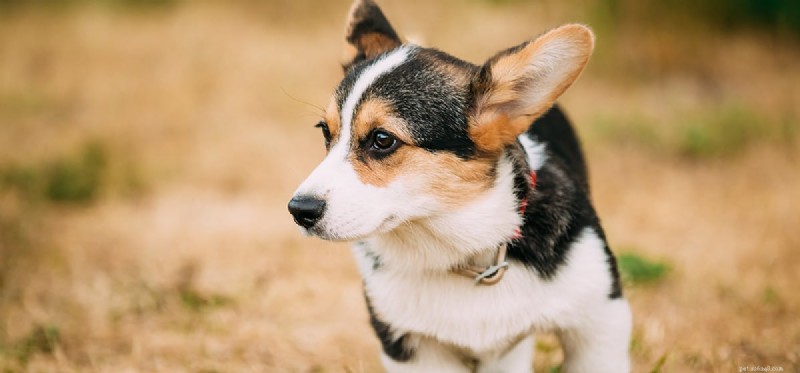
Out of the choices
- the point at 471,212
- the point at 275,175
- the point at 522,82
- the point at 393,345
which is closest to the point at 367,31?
the point at 522,82

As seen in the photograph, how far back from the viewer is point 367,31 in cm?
377

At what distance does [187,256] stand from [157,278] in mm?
469

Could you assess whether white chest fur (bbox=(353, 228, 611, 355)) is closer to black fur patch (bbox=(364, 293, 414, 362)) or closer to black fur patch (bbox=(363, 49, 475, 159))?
black fur patch (bbox=(364, 293, 414, 362))

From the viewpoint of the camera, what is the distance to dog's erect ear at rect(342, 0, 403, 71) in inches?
147

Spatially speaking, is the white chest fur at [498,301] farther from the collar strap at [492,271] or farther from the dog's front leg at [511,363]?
the dog's front leg at [511,363]

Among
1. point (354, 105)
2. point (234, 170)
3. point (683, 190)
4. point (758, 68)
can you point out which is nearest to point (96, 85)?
point (234, 170)

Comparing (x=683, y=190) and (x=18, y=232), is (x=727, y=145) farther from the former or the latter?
(x=18, y=232)

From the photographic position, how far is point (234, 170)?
7.70 metres

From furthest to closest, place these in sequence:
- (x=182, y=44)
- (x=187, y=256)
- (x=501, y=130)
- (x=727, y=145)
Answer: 1. (x=182, y=44)
2. (x=727, y=145)
3. (x=187, y=256)
4. (x=501, y=130)

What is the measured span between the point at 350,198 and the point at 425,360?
0.79 meters

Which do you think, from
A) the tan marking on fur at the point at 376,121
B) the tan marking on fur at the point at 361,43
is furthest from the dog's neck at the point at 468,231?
the tan marking on fur at the point at 361,43

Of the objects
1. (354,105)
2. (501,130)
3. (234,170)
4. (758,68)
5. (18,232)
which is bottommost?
(758,68)

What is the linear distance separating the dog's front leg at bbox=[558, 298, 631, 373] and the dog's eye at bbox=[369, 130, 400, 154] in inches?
38.9

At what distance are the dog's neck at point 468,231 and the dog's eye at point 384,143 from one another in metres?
0.30
